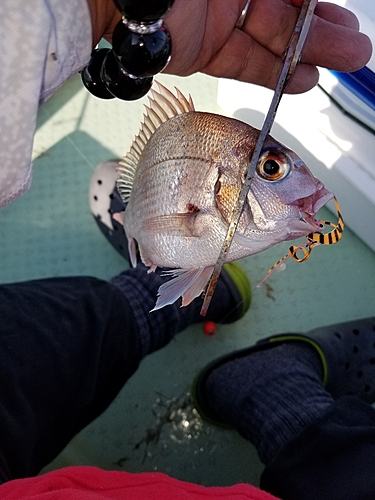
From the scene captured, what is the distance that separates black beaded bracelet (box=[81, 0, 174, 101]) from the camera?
52cm

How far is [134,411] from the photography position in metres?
1.49

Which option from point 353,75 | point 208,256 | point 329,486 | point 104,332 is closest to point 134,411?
point 104,332

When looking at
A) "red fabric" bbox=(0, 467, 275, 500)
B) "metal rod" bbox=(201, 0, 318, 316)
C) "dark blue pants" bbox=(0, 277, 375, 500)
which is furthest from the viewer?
"dark blue pants" bbox=(0, 277, 375, 500)

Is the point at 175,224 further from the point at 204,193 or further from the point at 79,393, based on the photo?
the point at 79,393

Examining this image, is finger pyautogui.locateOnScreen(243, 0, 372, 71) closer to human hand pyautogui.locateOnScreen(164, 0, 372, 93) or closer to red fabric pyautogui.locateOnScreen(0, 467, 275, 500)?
human hand pyautogui.locateOnScreen(164, 0, 372, 93)

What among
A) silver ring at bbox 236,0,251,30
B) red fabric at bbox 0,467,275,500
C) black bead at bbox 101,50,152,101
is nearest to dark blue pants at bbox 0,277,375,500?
red fabric at bbox 0,467,275,500

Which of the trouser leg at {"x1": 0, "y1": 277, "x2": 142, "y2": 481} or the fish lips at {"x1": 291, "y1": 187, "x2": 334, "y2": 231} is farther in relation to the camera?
the trouser leg at {"x1": 0, "y1": 277, "x2": 142, "y2": 481}

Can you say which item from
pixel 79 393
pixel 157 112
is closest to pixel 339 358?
pixel 79 393

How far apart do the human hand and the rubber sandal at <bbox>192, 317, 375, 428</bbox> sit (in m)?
0.91

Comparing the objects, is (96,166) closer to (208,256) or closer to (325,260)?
(325,260)

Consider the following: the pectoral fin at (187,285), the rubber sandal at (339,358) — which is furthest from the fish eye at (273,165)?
the rubber sandal at (339,358)

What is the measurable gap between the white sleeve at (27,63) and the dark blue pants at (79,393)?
593 mm

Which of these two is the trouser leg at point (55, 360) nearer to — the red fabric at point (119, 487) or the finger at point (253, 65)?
the red fabric at point (119, 487)

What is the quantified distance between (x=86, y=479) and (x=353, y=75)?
3.50ft
